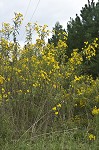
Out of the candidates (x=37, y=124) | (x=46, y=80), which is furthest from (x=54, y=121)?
(x=46, y=80)

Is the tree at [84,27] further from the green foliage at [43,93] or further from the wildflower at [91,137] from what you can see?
the wildflower at [91,137]

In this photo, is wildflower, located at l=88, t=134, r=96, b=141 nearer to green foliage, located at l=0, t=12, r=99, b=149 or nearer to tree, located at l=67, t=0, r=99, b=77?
green foliage, located at l=0, t=12, r=99, b=149

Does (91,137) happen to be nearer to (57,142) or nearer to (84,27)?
(57,142)

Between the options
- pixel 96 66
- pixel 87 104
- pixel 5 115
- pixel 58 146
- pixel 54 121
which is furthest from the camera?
pixel 96 66

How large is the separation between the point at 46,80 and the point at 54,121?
0.77 metres

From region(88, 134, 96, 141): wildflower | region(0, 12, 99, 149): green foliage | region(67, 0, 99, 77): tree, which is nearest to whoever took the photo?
region(88, 134, 96, 141): wildflower

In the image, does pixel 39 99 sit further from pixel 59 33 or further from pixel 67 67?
pixel 59 33

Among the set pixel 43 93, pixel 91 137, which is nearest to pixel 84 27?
pixel 43 93

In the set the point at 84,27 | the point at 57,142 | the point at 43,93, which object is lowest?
the point at 57,142

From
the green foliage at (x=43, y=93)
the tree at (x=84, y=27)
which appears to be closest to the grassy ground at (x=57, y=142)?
the green foliage at (x=43, y=93)

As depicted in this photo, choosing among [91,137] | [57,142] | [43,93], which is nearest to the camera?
[57,142]

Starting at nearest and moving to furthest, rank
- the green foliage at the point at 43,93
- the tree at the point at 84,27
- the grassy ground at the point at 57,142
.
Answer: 1. the grassy ground at the point at 57,142
2. the green foliage at the point at 43,93
3. the tree at the point at 84,27

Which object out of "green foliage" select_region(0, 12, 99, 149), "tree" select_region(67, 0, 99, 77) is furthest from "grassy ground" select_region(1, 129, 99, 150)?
"tree" select_region(67, 0, 99, 77)

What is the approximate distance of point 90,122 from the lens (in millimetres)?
6809
